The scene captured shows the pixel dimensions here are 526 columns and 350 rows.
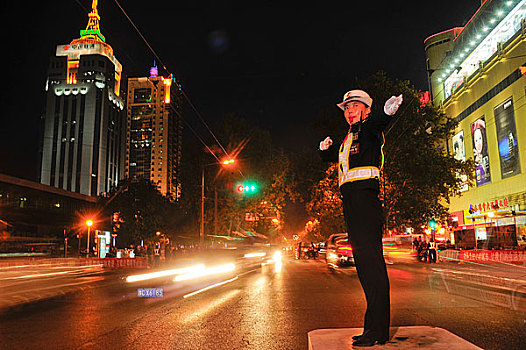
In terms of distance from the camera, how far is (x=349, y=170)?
379 centimetres

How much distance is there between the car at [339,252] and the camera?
2055cm

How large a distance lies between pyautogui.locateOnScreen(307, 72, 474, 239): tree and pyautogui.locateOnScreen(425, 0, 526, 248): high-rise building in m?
10.5

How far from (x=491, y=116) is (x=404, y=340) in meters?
61.8

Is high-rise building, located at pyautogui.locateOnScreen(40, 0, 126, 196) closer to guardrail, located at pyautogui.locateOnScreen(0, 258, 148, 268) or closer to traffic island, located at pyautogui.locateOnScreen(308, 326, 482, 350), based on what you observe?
guardrail, located at pyautogui.locateOnScreen(0, 258, 148, 268)

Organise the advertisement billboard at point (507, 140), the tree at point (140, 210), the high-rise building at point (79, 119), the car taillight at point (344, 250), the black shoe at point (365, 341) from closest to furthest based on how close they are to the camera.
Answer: the black shoe at point (365, 341) → the car taillight at point (344, 250) → the advertisement billboard at point (507, 140) → the tree at point (140, 210) → the high-rise building at point (79, 119)

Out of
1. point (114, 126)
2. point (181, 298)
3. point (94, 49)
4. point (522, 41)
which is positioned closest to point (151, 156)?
point (114, 126)

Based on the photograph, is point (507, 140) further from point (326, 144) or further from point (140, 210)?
point (326, 144)

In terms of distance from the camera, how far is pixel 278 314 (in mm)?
6043

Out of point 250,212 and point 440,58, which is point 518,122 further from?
point 440,58

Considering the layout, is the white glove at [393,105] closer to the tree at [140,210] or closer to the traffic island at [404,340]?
the traffic island at [404,340]

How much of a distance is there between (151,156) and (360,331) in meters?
202

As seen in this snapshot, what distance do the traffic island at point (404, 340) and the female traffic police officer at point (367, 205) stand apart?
116mm

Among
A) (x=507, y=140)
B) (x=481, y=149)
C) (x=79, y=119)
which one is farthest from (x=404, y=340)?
(x=79, y=119)

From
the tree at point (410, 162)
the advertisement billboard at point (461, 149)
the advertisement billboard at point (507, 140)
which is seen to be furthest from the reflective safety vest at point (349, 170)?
the advertisement billboard at point (461, 149)
